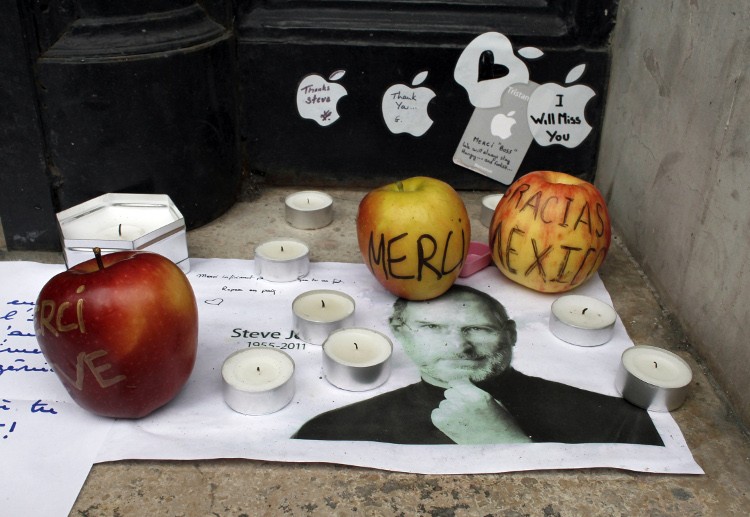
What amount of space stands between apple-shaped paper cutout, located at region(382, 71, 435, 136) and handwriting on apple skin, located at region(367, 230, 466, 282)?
1.50 feet

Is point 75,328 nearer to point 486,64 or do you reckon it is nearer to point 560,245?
point 560,245

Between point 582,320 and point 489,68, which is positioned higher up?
point 489,68

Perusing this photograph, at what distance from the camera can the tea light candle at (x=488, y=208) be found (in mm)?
1311

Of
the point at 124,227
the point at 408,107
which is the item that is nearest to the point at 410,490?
the point at 124,227

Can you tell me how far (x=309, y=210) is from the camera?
1288mm

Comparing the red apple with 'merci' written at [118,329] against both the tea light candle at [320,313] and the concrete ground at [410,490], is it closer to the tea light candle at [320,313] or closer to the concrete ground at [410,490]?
the concrete ground at [410,490]

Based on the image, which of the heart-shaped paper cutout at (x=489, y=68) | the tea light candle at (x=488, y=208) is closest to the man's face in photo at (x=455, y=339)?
the tea light candle at (x=488, y=208)

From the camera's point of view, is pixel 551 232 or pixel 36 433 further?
pixel 551 232

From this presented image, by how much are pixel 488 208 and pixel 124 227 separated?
0.66 meters

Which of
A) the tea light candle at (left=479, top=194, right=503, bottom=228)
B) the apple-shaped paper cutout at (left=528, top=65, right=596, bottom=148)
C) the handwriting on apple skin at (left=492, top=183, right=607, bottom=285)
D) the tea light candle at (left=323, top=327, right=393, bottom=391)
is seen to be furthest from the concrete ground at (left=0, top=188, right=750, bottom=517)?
the apple-shaped paper cutout at (left=528, top=65, right=596, bottom=148)

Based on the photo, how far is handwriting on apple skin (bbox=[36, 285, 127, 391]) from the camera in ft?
2.35

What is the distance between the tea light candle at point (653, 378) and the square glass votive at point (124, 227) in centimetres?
70

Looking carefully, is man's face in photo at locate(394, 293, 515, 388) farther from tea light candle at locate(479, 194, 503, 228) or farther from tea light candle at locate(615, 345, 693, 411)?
tea light candle at locate(479, 194, 503, 228)

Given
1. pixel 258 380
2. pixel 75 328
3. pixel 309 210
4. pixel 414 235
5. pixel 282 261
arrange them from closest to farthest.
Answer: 1. pixel 75 328
2. pixel 258 380
3. pixel 414 235
4. pixel 282 261
5. pixel 309 210
